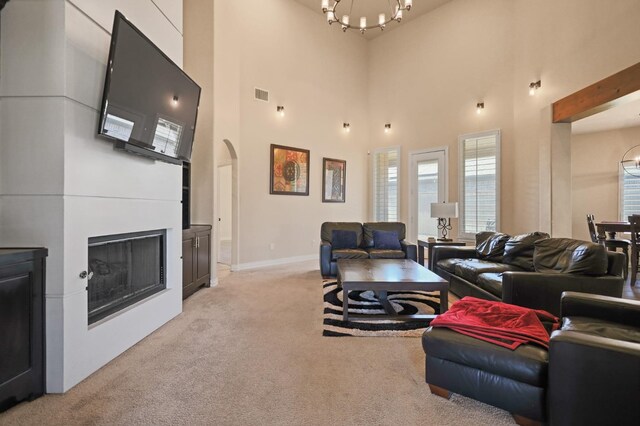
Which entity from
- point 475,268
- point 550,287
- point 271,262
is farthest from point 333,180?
point 550,287

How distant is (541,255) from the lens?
3451 millimetres

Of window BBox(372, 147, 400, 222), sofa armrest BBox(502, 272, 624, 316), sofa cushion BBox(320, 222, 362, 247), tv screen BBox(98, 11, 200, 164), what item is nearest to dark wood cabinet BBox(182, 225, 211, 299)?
tv screen BBox(98, 11, 200, 164)

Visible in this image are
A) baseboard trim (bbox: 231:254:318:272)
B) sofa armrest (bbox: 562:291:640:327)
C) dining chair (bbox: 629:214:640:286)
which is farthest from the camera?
baseboard trim (bbox: 231:254:318:272)

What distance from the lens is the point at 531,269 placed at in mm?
3682

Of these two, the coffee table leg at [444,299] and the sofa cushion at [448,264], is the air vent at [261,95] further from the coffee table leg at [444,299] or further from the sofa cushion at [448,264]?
the coffee table leg at [444,299]

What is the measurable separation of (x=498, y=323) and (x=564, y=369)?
574mm

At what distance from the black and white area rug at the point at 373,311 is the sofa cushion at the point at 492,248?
887mm

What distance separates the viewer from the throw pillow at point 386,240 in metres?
5.39

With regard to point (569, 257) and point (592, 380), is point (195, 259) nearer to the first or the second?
point (592, 380)

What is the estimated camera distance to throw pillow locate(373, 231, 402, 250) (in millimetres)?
5387

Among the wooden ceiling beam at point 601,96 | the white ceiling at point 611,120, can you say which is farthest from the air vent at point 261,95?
the white ceiling at point 611,120

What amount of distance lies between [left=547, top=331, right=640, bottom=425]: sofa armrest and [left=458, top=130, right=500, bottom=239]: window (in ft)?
16.4

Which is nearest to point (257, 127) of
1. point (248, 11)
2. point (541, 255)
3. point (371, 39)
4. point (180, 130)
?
point (248, 11)

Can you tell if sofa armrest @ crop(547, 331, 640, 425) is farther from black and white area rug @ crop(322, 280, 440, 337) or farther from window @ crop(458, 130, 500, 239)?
window @ crop(458, 130, 500, 239)
